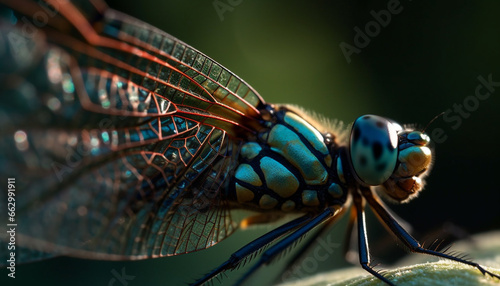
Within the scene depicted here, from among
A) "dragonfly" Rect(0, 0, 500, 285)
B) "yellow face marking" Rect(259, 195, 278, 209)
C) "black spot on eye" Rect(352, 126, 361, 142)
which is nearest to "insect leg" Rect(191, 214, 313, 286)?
"dragonfly" Rect(0, 0, 500, 285)

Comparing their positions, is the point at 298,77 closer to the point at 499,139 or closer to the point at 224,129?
the point at 499,139

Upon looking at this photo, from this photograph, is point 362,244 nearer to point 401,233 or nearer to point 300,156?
point 401,233

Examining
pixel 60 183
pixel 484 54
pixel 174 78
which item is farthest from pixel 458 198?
pixel 60 183

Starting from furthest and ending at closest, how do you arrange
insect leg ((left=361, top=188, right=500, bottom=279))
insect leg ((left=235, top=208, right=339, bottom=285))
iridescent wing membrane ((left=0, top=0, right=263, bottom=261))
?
insect leg ((left=235, top=208, right=339, bottom=285)) → insect leg ((left=361, top=188, right=500, bottom=279)) → iridescent wing membrane ((left=0, top=0, right=263, bottom=261))

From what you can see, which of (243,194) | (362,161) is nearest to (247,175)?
(243,194)

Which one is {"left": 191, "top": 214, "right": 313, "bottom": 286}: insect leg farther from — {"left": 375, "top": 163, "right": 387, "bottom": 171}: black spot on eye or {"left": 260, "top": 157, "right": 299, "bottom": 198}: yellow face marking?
{"left": 375, "top": 163, "right": 387, "bottom": 171}: black spot on eye

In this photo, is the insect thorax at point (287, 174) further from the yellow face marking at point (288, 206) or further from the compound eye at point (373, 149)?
the compound eye at point (373, 149)
